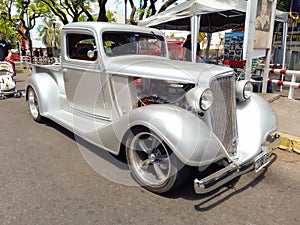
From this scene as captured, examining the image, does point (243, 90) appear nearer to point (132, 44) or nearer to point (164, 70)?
point (164, 70)

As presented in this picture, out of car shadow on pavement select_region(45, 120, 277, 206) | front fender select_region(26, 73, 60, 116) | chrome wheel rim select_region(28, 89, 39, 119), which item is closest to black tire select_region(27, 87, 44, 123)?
chrome wheel rim select_region(28, 89, 39, 119)

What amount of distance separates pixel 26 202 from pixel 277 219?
2422 millimetres

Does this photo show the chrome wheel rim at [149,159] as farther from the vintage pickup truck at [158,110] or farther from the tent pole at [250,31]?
the tent pole at [250,31]

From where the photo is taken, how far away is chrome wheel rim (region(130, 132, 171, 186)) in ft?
8.57

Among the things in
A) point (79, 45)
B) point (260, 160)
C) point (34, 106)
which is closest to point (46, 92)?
point (34, 106)

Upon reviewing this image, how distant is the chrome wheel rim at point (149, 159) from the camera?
2613mm

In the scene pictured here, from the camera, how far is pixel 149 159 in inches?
108

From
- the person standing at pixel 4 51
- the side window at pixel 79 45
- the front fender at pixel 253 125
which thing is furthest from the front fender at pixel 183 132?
the person standing at pixel 4 51

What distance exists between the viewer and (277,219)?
7.52 feet

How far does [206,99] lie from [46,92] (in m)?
3.22

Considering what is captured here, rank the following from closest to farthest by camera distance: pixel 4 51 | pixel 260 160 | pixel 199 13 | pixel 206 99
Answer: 1. pixel 206 99
2. pixel 260 160
3. pixel 199 13
4. pixel 4 51

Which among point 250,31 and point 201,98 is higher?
point 250,31

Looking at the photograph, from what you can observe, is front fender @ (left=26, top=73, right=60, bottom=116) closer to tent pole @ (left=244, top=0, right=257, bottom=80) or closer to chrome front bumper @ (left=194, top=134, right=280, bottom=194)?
chrome front bumper @ (left=194, top=134, right=280, bottom=194)

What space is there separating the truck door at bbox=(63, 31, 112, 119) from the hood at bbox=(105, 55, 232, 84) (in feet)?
0.92
